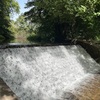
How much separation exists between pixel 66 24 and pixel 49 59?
11.0 m

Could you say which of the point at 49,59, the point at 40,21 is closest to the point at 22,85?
the point at 49,59

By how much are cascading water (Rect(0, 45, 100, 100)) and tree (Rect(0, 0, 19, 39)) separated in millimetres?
17051

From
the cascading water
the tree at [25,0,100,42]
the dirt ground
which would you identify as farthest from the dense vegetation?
the dirt ground

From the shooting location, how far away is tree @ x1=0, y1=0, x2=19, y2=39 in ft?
98.8

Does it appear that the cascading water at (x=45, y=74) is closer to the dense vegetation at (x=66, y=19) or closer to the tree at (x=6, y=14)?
the dense vegetation at (x=66, y=19)

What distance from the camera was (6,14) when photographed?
3278cm

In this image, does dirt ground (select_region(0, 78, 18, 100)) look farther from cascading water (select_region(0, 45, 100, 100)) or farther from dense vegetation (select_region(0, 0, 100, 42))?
dense vegetation (select_region(0, 0, 100, 42))

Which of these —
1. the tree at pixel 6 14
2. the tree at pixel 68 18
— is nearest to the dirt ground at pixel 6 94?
the tree at pixel 68 18

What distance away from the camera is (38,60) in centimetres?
1132

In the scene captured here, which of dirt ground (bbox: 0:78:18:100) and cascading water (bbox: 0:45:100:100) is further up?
dirt ground (bbox: 0:78:18:100)

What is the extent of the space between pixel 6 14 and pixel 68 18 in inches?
601

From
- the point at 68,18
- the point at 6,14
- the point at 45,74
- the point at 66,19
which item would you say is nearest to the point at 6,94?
the point at 45,74

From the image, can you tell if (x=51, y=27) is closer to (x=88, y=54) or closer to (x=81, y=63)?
(x=88, y=54)

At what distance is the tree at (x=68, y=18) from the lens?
1839 centimetres
